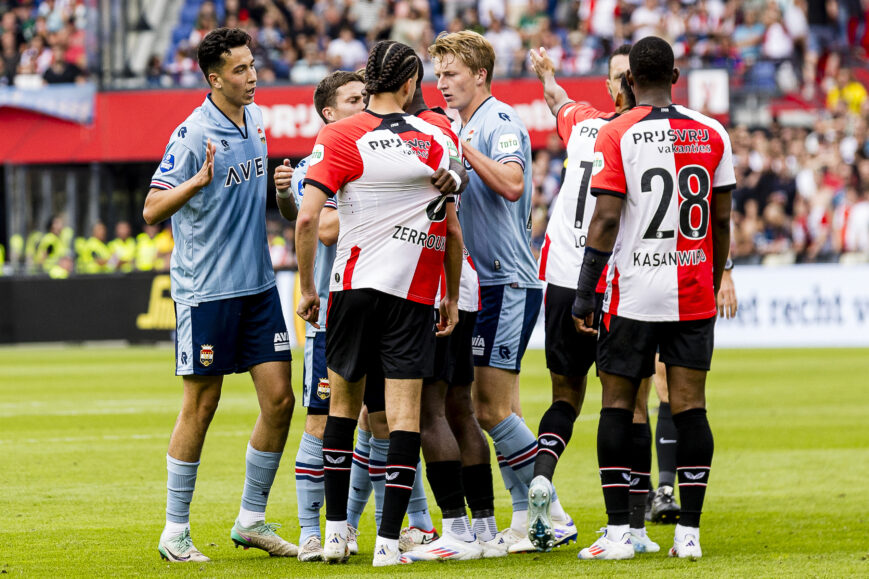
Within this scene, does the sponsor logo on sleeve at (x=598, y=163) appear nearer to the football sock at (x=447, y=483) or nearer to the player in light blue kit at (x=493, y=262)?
the player in light blue kit at (x=493, y=262)

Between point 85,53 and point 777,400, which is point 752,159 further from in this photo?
point 85,53

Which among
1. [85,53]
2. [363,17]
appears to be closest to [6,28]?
[85,53]

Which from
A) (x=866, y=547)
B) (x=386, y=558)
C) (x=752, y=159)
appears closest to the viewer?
(x=386, y=558)

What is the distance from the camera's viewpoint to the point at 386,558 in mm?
6066

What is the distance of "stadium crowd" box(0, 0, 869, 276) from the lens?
2428cm

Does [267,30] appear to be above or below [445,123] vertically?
above

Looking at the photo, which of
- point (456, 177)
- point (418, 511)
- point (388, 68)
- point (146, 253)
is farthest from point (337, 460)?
point (146, 253)

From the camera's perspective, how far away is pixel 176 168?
6.50 m

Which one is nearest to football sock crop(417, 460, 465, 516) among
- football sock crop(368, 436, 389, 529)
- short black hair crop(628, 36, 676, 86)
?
football sock crop(368, 436, 389, 529)

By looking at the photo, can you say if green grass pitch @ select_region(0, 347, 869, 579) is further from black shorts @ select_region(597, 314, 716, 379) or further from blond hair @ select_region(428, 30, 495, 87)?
blond hair @ select_region(428, 30, 495, 87)

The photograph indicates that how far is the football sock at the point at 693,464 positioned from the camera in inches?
243

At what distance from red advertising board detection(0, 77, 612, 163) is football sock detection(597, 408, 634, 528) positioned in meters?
22.0

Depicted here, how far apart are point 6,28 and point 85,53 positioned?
2538 mm

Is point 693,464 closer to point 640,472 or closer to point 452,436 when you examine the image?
point 640,472
